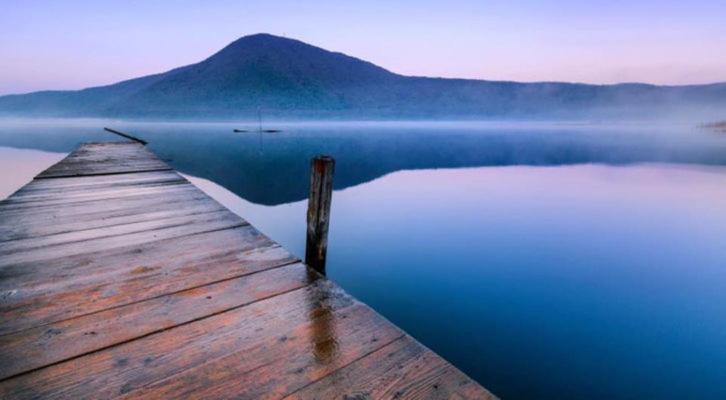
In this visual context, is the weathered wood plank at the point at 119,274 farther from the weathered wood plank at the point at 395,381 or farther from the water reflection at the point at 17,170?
the water reflection at the point at 17,170

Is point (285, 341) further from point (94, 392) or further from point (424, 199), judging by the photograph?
point (424, 199)

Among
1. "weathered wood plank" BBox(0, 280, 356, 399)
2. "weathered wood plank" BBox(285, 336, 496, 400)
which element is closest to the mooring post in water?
"weathered wood plank" BBox(0, 280, 356, 399)

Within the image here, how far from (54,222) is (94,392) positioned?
4551 millimetres

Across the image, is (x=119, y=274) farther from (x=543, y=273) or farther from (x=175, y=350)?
(x=543, y=273)

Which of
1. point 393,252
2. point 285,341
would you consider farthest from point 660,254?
point 285,341

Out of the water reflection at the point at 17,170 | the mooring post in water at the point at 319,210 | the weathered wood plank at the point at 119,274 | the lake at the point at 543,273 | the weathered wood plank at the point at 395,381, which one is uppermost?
the mooring post in water at the point at 319,210

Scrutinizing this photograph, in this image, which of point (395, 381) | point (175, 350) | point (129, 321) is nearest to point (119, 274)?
point (129, 321)

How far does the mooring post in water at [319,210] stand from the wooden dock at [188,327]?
11.6 inches

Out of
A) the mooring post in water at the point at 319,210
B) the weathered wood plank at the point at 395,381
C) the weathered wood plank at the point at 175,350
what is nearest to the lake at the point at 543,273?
the mooring post in water at the point at 319,210

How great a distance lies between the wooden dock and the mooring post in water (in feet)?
0.97

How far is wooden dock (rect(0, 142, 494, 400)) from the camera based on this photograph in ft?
6.97

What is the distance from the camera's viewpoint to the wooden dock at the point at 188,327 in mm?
2125

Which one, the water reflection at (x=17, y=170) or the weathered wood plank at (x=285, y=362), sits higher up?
the weathered wood plank at (x=285, y=362)

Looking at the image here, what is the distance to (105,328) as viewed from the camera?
2.66 metres
